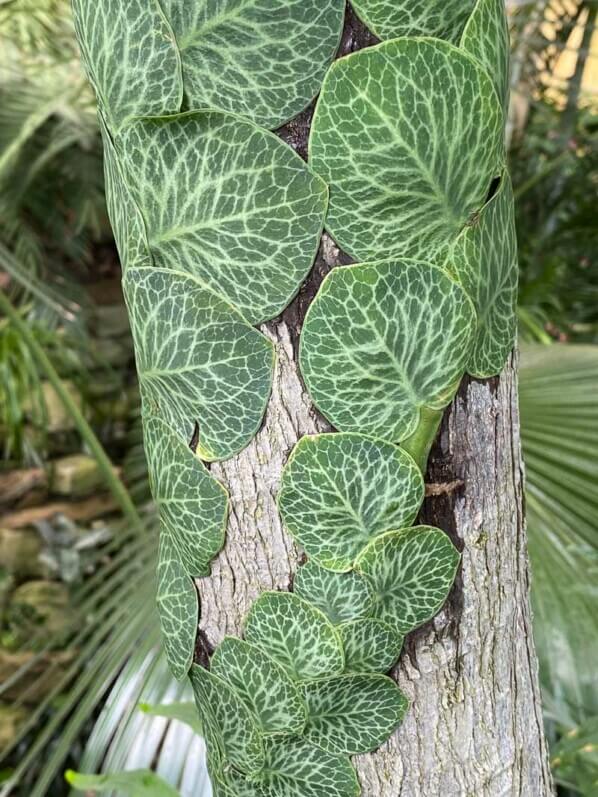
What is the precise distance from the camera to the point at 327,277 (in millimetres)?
285

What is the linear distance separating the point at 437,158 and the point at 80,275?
7.40ft

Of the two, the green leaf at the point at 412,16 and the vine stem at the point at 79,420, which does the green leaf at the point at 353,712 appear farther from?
the vine stem at the point at 79,420

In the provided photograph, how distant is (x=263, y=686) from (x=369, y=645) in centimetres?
6

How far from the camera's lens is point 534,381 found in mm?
922

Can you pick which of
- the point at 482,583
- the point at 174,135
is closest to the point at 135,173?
the point at 174,135

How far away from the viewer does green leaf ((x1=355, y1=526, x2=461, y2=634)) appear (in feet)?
1.04

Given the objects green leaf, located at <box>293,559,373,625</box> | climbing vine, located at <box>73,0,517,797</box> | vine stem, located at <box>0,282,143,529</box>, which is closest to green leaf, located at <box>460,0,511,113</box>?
climbing vine, located at <box>73,0,517,797</box>

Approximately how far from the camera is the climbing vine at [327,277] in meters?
0.27

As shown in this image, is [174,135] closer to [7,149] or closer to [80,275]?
[7,149]

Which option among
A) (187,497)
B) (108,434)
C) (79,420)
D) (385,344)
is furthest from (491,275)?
(108,434)

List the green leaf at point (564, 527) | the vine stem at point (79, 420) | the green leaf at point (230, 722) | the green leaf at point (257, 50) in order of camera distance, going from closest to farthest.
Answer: the green leaf at point (257, 50) → the green leaf at point (230, 722) → the green leaf at point (564, 527) → the vine stem at point (79, 420)

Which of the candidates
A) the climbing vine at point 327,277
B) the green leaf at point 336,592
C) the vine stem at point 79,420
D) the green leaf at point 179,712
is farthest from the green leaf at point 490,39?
the vine stem at point 79,420

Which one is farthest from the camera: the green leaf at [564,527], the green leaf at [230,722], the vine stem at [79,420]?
the vine stem at [79,420]

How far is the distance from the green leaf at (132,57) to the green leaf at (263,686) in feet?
0.80
